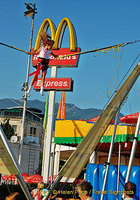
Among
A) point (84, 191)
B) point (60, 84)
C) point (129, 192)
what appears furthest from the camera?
point (60, 84)

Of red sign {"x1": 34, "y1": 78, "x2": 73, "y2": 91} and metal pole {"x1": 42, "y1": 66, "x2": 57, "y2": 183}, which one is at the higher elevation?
red sign {"x1": 34, "y1": 78, "x2": 73, "y2": 91}

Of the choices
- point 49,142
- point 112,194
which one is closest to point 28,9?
point 49,142

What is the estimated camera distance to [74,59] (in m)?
18.6

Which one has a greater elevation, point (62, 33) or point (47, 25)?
point (47, 25)

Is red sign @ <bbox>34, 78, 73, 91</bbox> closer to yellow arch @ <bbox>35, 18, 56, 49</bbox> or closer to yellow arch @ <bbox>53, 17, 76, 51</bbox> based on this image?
yellow arch @ <bbox>53, 17, 76, 51</bbox>

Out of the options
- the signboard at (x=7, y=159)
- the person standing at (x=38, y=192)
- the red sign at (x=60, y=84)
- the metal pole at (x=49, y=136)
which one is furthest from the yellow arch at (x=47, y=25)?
the signboard at (x=7, y=159)

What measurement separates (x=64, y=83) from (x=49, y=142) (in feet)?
11.5

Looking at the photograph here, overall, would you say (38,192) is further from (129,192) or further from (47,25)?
(47,25)

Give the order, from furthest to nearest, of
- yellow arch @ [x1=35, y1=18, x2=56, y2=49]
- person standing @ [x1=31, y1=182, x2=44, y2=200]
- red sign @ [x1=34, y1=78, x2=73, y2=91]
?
yellow arch @ [x1=35, y1=18, x2=56, y2=49]
red sign @ [x1=34, y1=78, x2=73, y2=91]
person standing @ [x1=31, y1=182, x2=44, y2=200]

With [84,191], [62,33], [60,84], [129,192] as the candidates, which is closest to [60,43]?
[62,33]

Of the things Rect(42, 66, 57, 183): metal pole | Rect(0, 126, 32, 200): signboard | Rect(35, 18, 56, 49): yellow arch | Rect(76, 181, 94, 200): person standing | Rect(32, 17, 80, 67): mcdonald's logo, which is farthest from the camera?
Rect(32, 17, 80, 67): mcdonald's logo

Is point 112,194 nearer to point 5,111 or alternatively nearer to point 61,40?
point 61,40

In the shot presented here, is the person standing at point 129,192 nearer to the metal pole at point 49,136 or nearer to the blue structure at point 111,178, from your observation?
the blue structure at point 111,178

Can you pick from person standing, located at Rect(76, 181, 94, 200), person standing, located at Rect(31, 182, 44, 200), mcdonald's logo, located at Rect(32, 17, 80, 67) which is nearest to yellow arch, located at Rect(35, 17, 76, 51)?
mcdonald's logo, located at Rect(32, 17, 80, 67)
